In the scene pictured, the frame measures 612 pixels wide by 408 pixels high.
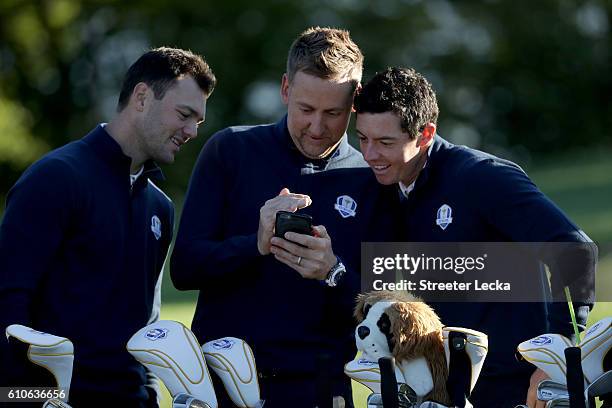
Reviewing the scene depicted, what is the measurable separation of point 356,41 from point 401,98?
2569 centimetres

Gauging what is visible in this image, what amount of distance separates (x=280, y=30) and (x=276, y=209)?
88.0ft

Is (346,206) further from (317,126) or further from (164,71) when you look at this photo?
(164,71)

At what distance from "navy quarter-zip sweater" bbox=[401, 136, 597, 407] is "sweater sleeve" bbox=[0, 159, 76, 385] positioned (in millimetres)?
1257

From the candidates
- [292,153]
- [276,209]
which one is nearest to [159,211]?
[292,153]

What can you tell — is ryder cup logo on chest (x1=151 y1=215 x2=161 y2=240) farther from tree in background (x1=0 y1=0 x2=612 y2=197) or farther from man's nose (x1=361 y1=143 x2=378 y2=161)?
tree in background (x1=0 y1=0 x2=612 y2=197)

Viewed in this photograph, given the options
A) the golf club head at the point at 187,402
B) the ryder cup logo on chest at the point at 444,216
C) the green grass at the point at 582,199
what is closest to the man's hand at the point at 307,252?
the ryder cup logo on chest at the point at 444,216

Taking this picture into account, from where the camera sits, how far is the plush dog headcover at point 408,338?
327 centimetres

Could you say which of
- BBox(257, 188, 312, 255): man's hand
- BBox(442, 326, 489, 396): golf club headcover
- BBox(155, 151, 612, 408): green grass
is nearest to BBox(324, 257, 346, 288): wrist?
BBox(257, 188, 312, 255): man's hand

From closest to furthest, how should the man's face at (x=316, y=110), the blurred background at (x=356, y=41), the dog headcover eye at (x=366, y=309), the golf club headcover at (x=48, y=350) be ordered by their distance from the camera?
the golf club headcover at (x=48, y=350) → the dog headcover eye at (x=366, y=309) → the man's face at (x=316, y=110) → the blurred background at (x=356, y=41)

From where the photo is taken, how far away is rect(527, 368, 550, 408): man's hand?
3.44 m

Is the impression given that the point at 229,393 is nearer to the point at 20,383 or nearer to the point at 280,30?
the point at 20,383

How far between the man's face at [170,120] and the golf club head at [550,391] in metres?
1.70

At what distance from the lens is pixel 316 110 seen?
404cm

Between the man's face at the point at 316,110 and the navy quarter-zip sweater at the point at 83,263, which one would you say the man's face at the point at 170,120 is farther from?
the man's face at the point at 316,110
